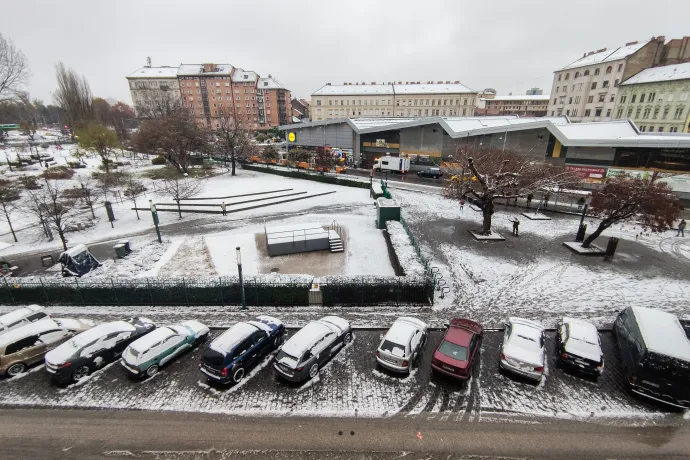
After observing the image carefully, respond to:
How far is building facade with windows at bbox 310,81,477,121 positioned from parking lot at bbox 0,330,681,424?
75675mm

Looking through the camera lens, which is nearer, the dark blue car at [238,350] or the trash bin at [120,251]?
the dark blue car at [238,350]

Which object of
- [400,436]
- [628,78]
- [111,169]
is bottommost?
[400,436]

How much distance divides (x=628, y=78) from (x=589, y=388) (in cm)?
6570

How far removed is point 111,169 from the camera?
4797 cm

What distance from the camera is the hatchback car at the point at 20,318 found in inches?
476

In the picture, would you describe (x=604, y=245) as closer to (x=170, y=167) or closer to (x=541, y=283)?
(x=541, y=283)

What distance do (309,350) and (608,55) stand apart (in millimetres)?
75439

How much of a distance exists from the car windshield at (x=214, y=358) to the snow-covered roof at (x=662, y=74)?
66.9 metres

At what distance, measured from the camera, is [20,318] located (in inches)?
493

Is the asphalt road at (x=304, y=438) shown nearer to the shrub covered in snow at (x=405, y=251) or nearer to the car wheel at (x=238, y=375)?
the car wheel at (x=238, y=375)

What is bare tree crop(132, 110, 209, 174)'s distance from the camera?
42062 mm

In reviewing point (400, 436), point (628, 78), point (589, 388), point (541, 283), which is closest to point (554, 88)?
point (628, 78)

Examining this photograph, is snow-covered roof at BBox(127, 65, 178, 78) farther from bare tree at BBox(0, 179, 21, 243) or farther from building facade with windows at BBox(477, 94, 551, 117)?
building facade with windows at BBox(477, 94, 551, 117)

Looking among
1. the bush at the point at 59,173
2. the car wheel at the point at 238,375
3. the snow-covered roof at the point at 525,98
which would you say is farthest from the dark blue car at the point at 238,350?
the snow-covered roof at the point at 525,98
